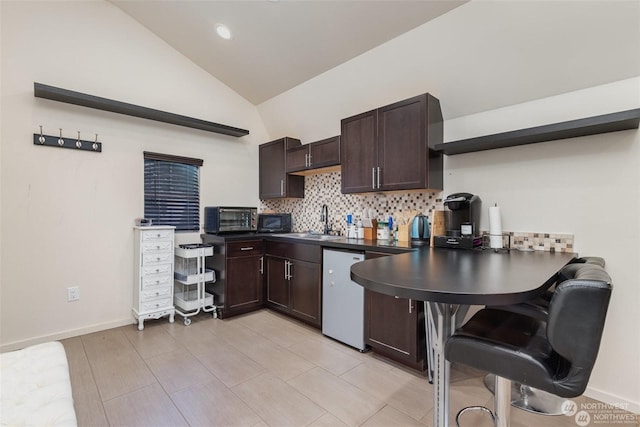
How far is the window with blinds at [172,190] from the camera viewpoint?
A: 3.41 meters

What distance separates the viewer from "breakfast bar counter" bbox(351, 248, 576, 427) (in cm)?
100

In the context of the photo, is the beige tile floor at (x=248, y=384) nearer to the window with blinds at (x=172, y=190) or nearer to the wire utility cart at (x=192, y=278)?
the wire utility cart at (x=192, y=278)

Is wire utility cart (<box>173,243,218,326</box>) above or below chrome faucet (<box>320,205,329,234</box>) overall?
below

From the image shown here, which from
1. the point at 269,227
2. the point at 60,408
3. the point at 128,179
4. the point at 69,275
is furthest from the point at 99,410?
the point at 269,227

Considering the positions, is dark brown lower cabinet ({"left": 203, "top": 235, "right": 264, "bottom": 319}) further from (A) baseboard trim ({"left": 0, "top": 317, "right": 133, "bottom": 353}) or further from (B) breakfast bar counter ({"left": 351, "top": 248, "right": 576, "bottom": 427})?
(B) breakfast bar counter ({"left": 351, "top": 248, "right": 576, "bottom": 427})

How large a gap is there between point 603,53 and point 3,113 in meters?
4.57

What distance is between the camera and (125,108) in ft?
9.80

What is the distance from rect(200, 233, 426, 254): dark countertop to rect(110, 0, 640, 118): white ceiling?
1.29 m

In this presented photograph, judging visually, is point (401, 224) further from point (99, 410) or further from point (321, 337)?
point (99, 410)

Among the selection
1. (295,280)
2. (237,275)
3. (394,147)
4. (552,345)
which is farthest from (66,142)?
(552,345)

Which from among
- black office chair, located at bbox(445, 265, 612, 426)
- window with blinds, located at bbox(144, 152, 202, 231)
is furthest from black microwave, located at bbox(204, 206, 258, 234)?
black office chair, located at bbox(445, 265, 612, 426)

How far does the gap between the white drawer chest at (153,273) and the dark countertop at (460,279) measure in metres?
2.54

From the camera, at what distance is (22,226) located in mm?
2654

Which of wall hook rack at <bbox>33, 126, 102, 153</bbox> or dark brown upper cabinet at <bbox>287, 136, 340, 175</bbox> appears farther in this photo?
dark brown upper cabinet at <bbox>287, 136, 340, 175</bbox>
